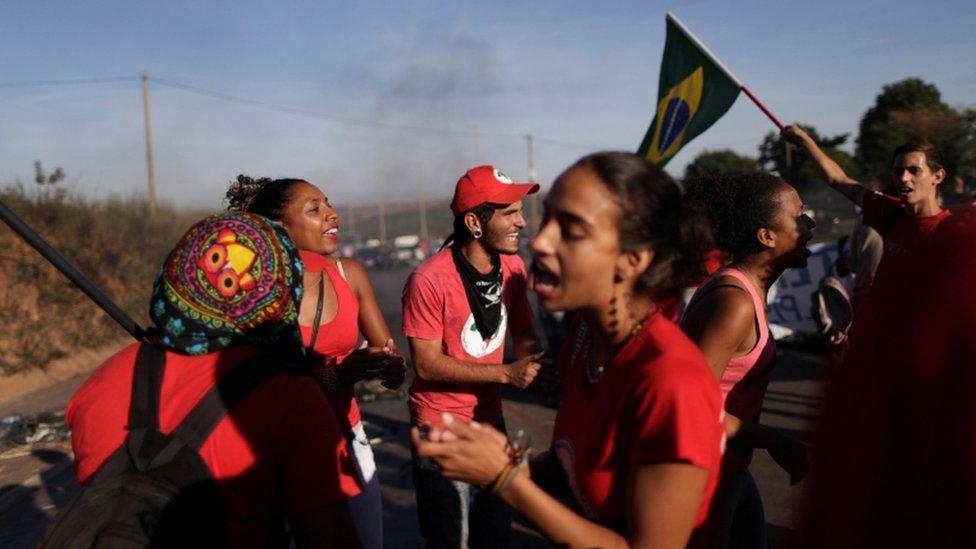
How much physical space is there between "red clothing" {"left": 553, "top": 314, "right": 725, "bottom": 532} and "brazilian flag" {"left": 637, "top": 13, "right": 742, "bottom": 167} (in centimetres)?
426

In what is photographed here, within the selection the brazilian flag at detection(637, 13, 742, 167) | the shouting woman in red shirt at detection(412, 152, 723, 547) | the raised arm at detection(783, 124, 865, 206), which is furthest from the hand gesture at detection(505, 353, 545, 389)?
the brazilian flag at detection(637, 13, 742, 167)

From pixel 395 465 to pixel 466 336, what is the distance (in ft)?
11.8

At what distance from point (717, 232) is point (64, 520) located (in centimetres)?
221

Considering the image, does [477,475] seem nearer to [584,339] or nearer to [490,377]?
[584,339]

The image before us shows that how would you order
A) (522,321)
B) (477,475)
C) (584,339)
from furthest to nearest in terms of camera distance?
(522,321)
(584,339)
(477,475)

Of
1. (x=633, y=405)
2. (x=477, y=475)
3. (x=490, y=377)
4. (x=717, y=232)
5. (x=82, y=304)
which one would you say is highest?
(x=717, y=232)

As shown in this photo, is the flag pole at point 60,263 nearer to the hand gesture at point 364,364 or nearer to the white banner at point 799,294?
the hand gesture at point 364,364

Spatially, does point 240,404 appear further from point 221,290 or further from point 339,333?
point 339,333

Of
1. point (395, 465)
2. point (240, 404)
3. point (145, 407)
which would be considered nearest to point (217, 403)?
point (240, 404)

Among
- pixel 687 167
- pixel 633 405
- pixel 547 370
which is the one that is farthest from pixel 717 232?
pixel 687 167

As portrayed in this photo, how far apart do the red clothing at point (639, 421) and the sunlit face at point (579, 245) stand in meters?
0.14

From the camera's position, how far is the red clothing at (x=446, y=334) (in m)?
3.48

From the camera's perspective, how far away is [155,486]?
5.65ft

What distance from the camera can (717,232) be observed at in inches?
121
